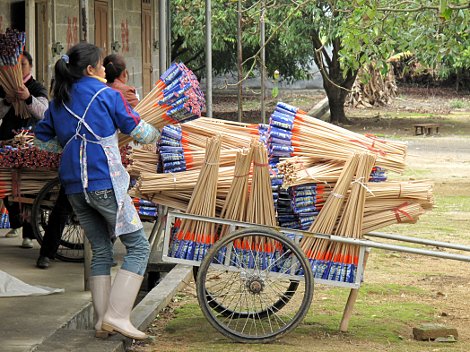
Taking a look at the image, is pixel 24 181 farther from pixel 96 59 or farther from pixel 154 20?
pixel 154 20

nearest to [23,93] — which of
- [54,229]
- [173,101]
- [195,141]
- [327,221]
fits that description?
[54,229]

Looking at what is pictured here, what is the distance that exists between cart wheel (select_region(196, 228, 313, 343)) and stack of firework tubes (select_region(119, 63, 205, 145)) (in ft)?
2.74

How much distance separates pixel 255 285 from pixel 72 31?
27.3 feet

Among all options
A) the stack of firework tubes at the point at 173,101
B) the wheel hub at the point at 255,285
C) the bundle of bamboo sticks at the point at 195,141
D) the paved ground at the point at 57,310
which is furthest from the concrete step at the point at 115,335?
the stack of firework tubes at the point at 173,101

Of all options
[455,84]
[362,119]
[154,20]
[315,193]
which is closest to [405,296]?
[315,193]

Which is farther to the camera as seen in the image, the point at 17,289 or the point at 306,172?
the point at 17,289

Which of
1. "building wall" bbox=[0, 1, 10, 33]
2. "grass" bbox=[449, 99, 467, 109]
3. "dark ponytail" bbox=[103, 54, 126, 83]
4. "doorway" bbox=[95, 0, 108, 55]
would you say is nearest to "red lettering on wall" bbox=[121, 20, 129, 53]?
"doorway" bbox=[95, 0, 108, 55]

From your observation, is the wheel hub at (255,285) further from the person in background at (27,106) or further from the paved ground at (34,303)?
the person in background at (27,106)

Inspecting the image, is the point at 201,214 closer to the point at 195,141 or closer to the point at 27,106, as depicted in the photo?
the point at 195,141

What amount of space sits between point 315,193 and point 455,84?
3858cm

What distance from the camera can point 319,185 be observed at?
22.1ft

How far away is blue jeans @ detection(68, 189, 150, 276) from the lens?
625 cm

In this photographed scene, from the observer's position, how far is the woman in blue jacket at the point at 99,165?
20.1ft

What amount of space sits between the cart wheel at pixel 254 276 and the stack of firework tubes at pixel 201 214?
0.47 ft
